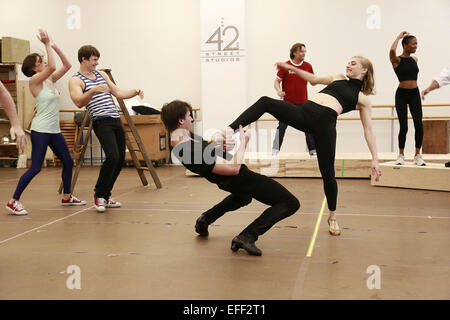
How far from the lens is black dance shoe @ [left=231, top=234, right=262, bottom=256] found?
2809 mm

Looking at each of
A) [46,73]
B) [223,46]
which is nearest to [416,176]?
[223,46]

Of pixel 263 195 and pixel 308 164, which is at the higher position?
pixel 263 195

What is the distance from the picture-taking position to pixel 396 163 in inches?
225

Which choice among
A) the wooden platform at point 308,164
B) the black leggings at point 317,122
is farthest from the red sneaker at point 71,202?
the wooden platform at point 308,164

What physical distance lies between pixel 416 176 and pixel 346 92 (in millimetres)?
2764

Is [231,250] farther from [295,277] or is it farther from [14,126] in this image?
[14,126]

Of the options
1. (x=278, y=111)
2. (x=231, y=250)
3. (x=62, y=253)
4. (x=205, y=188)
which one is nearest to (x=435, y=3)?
(x=205, y=188)

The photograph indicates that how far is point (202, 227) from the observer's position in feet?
10.8

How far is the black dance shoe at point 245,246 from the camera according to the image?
2809 millimetres

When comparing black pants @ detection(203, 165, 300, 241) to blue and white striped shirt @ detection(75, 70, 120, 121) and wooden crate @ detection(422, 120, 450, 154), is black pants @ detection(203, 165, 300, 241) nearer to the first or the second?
blue and white striped shirt @ detection(75, 70, 120, 121)

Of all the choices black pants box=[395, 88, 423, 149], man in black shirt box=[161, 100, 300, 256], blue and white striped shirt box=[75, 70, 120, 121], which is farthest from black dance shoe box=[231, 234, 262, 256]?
black pants box=[395, 88, 423, 149]

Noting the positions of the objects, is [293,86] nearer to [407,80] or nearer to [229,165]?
[407,80]

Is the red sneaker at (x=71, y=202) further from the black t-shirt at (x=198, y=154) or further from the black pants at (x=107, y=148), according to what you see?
the black t-shirt at (x=198, y=154)
